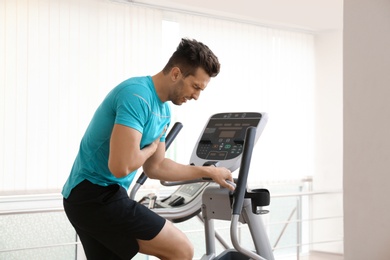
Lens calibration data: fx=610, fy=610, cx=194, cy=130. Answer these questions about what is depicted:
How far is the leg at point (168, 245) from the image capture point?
7.27 feet

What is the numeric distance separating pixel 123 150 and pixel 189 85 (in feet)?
1.29

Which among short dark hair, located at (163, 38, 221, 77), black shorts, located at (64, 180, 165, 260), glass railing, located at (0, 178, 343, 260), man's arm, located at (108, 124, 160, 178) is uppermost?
short dark hair, located at (163, 38, 221, 77)

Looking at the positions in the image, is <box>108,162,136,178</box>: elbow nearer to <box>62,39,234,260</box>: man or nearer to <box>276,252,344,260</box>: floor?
<box>62,39,234,260</box>: man

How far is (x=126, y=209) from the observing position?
86.4 inches

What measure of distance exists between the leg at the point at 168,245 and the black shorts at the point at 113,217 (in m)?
0.02

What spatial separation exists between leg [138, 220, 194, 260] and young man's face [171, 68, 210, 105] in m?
0.48

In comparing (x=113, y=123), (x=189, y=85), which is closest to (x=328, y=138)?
(x=189, y=85)

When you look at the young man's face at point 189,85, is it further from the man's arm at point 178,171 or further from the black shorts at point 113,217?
the black shorts at point 113,217

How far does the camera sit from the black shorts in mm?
2186
